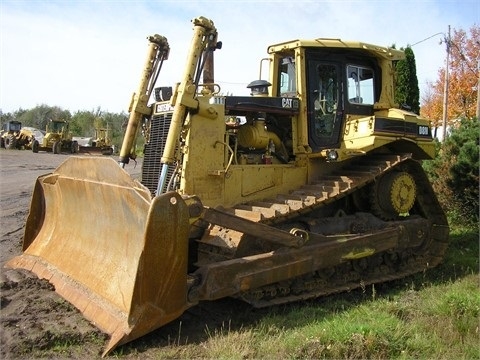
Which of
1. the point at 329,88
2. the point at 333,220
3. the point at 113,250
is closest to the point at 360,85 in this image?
the point at 329,88

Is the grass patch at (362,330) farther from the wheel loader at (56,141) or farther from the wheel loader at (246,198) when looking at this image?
the wheel loader at (56,141)

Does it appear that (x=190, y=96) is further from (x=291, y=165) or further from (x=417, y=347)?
(x=417, y=347)

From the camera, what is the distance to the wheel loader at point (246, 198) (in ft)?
15.5

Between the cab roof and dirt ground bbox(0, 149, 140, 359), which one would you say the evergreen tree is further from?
dirt ground bbox(0, 149, 140, 359)

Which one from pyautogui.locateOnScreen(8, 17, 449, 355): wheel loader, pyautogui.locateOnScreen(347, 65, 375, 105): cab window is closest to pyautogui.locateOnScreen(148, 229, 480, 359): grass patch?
pyautogui.locateOnScreen(8, 17, 449, 355): wheel loader

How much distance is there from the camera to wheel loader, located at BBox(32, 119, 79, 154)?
34031mm

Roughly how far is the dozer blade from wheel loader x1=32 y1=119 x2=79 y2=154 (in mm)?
29295

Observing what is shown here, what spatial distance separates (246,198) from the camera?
6230 mm

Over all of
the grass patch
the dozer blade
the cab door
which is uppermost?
the cab door

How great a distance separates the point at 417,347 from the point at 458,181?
6233 mm

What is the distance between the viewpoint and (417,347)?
14.8ft

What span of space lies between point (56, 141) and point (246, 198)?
30677mm

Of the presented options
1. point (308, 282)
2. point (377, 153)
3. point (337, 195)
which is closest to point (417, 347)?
point (308, 282)

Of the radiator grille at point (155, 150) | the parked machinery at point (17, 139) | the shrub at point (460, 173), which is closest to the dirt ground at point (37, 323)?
the radiator grille at point (155, 150)
